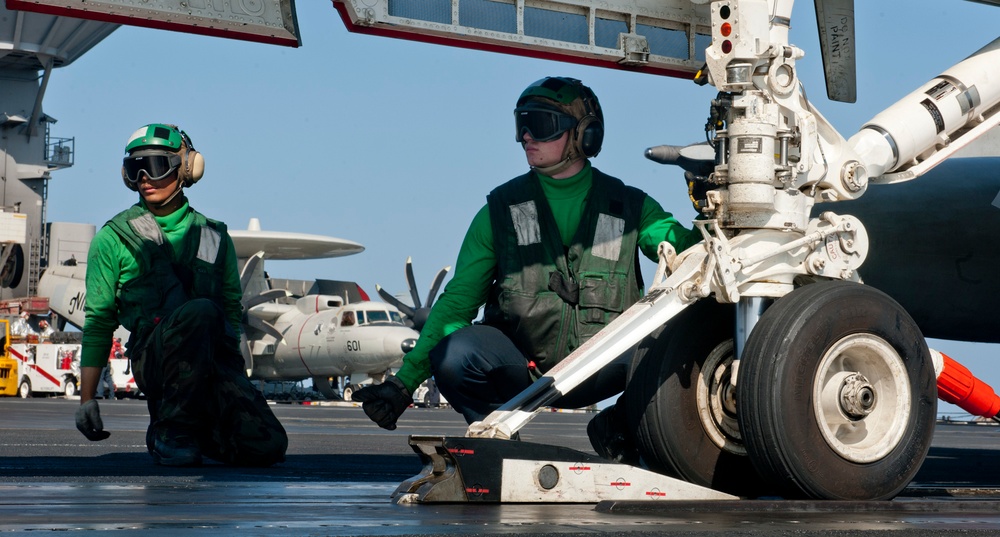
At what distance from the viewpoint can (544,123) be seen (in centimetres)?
561

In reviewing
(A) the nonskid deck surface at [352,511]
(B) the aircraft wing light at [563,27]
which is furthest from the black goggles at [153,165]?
(B) the aircraft wing light at [563,27]

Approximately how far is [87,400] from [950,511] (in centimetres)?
433

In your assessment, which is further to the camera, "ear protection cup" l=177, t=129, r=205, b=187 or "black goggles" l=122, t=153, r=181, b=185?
"ear protection cup" l=177, t=129, r=205, b=187

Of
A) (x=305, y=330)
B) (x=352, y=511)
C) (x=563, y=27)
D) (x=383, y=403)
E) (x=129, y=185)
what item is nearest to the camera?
(x=352, y=511)

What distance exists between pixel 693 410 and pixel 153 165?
3712 mm

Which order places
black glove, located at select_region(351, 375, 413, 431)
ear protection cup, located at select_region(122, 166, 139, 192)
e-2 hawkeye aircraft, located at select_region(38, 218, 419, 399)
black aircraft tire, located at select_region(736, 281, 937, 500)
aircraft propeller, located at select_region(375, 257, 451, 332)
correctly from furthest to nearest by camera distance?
e-2 hawkeye aircraft, located at select_region(38, 218, 419, 399) < aircraft propeller, located at select_region(375, 257, 451, 332) < ear protection cup, located at select_region(122, 166, 139, 192) < black glove, located at select_region(351, 375, 413, 431) < black aircraft tire, located at select_region(736, 281, 937, 500)

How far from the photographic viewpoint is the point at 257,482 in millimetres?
5012

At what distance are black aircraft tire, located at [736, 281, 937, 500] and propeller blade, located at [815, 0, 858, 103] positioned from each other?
1483mm

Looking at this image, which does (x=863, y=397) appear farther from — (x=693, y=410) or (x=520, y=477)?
(x=520, y=477)

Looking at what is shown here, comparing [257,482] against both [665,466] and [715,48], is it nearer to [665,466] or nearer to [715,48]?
[665,466]

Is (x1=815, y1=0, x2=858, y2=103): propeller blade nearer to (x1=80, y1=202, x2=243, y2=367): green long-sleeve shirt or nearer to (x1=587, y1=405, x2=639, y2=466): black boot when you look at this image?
(x1=587, y1=405, x2=639, y2=466): black boot

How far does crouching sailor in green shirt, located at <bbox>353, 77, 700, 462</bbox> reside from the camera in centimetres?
525

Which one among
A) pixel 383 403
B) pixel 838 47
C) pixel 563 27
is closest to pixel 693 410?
pixel 383 403

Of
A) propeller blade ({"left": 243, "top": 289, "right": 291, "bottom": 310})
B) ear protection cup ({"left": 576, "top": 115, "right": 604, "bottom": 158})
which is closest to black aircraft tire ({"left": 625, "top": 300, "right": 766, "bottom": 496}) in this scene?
ear protection cup ({"left": 576, "top": 115, "right": 604, "bottom": 158})
